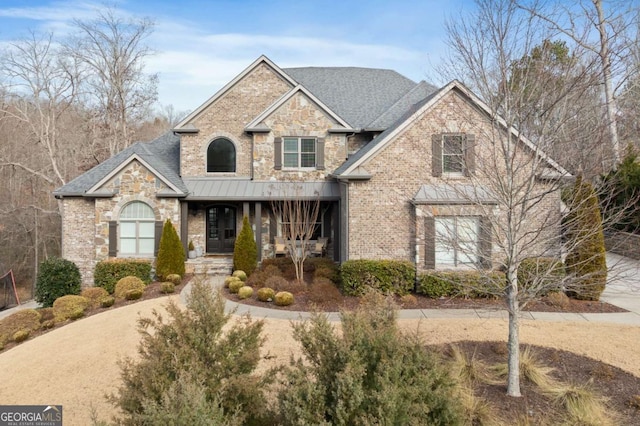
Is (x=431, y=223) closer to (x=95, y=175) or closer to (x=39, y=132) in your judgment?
(x=95, y=175)

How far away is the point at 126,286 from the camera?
1361 centimetres

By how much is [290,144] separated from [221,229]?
517 cm

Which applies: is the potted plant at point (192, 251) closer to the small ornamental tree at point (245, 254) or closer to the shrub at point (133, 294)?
the small ornamental tree at point (245, 254)

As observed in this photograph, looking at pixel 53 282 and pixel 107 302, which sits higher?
pixel 53 282

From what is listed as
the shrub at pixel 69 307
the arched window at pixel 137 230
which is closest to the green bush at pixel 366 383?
the shrub at pixel 69 307

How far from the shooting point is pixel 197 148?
18.2 meters

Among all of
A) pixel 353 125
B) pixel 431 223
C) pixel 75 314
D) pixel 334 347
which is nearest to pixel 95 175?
pixel 75 314

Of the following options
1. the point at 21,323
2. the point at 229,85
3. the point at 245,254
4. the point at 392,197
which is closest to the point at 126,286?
the point at 21,323

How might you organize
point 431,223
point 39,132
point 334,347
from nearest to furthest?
point 334,347
point 431,223
point 39,132

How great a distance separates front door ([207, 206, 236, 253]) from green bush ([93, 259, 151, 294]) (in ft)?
13.6

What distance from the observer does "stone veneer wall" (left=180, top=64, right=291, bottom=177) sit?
18234 mm

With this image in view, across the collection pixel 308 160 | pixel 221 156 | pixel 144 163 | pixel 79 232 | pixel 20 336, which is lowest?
pixel 20 336

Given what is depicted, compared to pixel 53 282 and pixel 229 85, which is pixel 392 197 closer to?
pixel 229 85

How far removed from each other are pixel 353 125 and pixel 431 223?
735 cm
